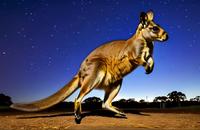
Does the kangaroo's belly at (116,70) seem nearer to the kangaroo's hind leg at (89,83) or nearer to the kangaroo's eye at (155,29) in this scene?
the kangaroo's hind leg at (89,83)

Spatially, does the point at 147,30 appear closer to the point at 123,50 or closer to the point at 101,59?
the point at 123,50

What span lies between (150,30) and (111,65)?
1401 millimetres

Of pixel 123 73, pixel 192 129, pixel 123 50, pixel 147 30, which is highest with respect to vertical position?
pixel 147 30

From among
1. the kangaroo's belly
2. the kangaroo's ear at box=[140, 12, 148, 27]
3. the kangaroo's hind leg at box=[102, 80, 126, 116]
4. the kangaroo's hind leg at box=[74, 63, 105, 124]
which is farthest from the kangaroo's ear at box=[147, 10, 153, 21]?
the kangaroo's hind leg at box=[74, 63, 105, 124]

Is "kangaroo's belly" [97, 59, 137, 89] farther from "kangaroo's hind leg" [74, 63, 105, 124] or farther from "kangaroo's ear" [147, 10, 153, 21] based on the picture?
"kangaroo's ear" [147, 10, 153, 21]

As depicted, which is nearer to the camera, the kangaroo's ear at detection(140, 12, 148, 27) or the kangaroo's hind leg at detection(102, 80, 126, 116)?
the kangaroo's ear at detection(140, 12, 148, 27)

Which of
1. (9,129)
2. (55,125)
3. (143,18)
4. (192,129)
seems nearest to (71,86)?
(55,125)

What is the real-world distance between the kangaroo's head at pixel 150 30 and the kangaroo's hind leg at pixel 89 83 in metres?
1.57

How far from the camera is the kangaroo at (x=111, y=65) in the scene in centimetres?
805

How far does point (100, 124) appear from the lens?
7.74 m

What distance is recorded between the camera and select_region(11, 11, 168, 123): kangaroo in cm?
805

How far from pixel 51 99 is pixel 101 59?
1883mm

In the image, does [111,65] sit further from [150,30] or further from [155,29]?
[155,29]

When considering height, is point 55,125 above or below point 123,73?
below
